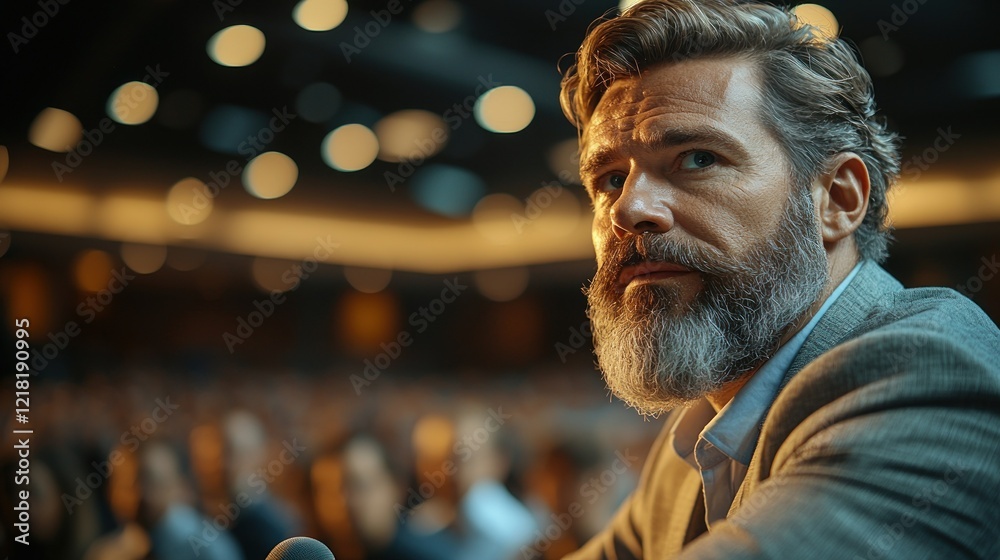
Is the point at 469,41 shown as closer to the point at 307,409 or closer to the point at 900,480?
the point at 307,409

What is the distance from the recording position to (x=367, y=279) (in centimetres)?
883

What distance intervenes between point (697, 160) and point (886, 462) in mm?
605

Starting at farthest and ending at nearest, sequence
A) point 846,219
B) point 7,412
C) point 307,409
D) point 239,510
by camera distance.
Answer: point 307,409, point 239,510, point 7,412, point 846,219

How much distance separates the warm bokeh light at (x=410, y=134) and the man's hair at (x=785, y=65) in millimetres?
4058

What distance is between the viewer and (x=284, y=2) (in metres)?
3.50

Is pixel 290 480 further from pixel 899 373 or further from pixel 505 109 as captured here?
pixel 899 373

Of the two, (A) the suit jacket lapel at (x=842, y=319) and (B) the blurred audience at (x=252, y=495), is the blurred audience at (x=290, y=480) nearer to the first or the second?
(B) the blurred audience at (x=252, y=495)

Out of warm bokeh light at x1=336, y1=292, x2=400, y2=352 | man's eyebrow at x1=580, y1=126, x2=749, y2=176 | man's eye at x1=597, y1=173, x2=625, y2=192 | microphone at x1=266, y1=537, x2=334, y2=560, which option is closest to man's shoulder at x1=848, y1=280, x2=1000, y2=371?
man's eyebrow at x1=580, y1=126, x2=749, y2=176

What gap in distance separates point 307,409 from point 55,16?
413 cm

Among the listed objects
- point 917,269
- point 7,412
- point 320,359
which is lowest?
point 320,359

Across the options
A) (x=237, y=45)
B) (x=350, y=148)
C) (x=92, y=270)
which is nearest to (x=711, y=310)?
(x=237, y=45)

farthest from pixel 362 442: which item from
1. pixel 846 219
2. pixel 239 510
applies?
pixel 846 219

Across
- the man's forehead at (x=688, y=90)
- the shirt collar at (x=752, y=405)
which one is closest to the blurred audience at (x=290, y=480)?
the shirt collar at (x=752, y=405)

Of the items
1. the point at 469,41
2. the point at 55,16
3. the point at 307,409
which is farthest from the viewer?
the point at 307,409
